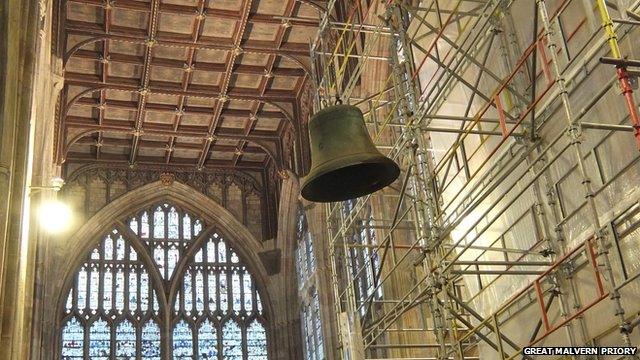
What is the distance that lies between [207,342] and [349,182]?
16.4 meters

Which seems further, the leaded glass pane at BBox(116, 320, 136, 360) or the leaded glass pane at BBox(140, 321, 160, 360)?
the leaded glass pane at BBox(140, 321, 160, 360)

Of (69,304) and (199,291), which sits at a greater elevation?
(199,291)

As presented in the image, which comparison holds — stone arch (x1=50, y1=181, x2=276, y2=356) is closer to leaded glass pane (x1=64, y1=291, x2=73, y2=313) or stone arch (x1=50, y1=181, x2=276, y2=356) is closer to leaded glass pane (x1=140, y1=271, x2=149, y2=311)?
leaded glass pane (x1=64, y1=291, x2=73, y2=313)

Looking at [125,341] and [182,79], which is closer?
[182,79]

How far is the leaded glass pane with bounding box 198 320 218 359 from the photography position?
23156 mm

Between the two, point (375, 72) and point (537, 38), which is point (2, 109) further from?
point (375, 72)

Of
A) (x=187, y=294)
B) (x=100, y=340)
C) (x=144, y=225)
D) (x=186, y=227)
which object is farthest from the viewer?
(x=186, y=227)

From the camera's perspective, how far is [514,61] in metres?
9.20

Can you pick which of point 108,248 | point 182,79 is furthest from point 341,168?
point 108,248

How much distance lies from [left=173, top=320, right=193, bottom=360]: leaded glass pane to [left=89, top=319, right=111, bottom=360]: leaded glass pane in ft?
5.50

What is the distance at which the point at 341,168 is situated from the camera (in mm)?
7457

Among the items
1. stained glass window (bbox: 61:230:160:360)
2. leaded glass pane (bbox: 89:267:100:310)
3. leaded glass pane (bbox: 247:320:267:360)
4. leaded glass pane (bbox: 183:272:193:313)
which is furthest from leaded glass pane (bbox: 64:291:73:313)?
leaded glass pane (bbox: 247:320:267:360)

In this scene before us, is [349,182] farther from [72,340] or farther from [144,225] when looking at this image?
[144,225]

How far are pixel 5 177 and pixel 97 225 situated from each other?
15695 mm
